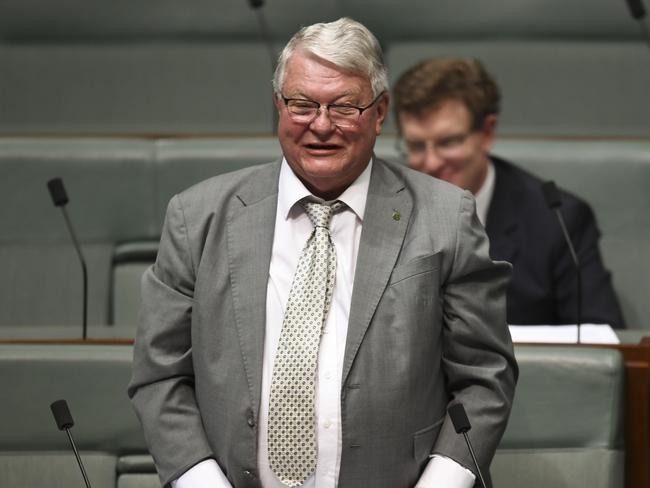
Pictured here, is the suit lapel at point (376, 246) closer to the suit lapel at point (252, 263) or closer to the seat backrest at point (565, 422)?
the suit lapel at point (252, 263)

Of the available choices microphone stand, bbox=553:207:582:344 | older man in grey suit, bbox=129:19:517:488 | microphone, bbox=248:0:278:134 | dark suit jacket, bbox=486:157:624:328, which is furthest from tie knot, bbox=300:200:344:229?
microphone, bbox=248:0:278:134

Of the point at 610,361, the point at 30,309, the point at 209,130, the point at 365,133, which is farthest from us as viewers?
the point at 209,130

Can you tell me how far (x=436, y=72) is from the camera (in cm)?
136

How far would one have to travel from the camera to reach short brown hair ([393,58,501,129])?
136 cm

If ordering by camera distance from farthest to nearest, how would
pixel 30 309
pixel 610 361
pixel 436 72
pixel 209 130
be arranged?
1. pixel 209 130
2. pixel 30 309
3. pixel 436 72
4. pixel 610 361

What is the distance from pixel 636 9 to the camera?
70.1 inches

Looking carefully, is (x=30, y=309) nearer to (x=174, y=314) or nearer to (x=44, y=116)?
(x=44, y=116)

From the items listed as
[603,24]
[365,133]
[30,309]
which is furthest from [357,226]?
[603,24]

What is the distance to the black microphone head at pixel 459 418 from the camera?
2.70 feet

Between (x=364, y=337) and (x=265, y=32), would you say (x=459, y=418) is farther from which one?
(x=265, y=32)

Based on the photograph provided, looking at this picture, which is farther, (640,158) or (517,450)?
(640,158)

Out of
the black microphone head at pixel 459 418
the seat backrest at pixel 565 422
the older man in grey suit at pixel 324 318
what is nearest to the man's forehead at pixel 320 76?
the older man in grey suit at pixel 324 318

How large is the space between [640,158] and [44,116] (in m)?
0.95

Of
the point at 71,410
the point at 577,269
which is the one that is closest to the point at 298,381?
the point at 71,410
